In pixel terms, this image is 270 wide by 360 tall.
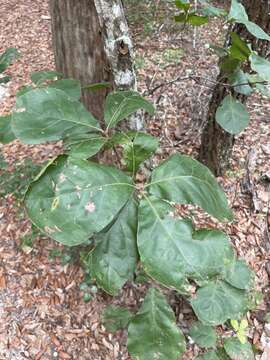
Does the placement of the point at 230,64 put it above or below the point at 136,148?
above

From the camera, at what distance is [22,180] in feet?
7.38

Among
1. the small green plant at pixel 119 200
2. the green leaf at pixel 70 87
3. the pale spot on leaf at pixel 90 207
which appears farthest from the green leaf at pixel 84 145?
the green leaf at pixel 70 87

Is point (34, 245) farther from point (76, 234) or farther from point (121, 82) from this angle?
point (76, 234)

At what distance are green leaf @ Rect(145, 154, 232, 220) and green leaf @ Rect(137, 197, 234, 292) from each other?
4 cm

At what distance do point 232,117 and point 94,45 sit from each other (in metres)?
0.62

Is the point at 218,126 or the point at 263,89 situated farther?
the point at 218,126

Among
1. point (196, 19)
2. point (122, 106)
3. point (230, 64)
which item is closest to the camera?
point (122, 106)

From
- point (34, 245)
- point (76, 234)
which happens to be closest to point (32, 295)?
point (34, 245)

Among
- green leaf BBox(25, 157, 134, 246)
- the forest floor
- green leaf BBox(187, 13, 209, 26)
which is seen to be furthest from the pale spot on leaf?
the forest floor

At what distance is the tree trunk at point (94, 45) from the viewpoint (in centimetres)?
130

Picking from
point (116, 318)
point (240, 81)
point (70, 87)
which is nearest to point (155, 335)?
point (116, 318)

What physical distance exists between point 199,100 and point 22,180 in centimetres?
134

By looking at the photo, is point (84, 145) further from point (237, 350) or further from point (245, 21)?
point (237, 350)

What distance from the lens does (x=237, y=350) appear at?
1665 mm
